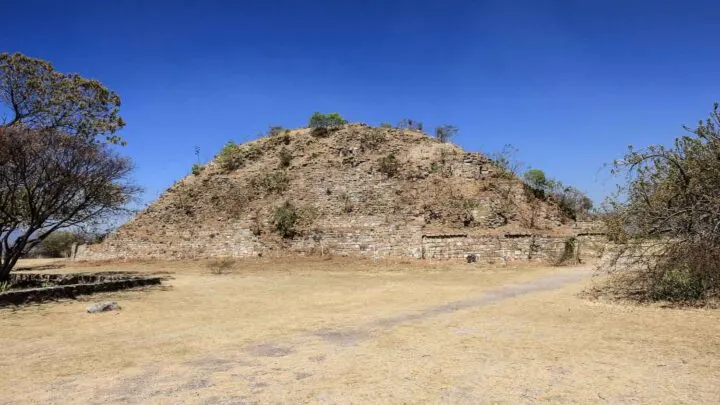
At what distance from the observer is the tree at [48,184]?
49.1 feet

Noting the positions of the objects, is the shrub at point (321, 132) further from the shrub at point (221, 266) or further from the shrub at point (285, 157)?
the shrub at point (221, 266)

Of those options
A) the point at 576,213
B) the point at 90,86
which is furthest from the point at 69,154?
the point at 576,213

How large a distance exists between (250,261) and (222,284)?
318 inches

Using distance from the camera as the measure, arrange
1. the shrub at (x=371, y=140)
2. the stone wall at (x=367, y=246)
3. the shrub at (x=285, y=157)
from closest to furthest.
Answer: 1. the stone wall at (x=367, y=246)
2. the shrub at (x=371, y=140)
3. the shrub at (x=285, y=157)

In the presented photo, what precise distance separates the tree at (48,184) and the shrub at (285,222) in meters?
10.0

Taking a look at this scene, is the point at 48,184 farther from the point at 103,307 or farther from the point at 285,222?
the point at 285,222

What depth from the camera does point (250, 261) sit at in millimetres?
25203

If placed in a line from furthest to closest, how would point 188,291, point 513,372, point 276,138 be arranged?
point 276,138
point 188,291
point 513,372

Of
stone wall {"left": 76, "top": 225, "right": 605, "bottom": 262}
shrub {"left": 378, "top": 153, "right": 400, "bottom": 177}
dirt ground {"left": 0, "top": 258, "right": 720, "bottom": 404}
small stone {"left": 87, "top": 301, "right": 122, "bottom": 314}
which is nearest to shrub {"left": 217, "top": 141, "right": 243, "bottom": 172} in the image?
stone wall {"left": 76, "top": 225, "right": 605, "bottom": 262}

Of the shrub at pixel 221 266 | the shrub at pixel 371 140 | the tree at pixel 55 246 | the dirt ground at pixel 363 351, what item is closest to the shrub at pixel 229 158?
the shrub at pixel 371 140

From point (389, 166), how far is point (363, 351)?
2394 centimetres

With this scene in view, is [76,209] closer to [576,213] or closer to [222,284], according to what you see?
[222,284]

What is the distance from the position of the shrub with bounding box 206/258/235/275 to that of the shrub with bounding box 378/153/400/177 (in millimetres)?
10630

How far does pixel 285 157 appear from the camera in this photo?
109ft
